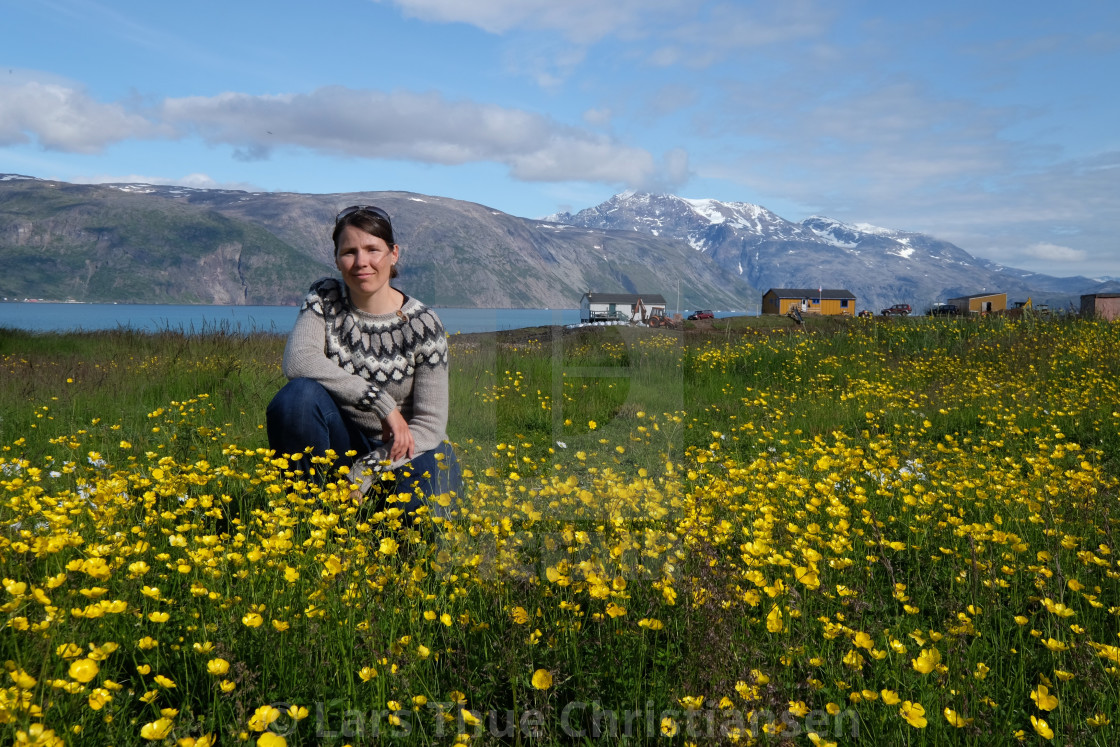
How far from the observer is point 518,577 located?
98.0 inches

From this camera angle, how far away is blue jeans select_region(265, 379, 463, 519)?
136 inches

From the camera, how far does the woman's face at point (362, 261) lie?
3568 millimetres

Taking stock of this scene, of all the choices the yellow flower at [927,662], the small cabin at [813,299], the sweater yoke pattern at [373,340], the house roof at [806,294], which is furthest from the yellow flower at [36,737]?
the house roof at [806,294]

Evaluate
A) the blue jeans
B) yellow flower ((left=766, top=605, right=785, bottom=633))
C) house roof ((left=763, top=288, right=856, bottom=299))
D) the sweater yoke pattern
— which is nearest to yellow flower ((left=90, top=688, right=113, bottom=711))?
the blue jeans

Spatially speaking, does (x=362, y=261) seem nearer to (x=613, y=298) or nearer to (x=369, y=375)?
(x=369, y=375)

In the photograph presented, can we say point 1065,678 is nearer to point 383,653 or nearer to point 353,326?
point 383,653

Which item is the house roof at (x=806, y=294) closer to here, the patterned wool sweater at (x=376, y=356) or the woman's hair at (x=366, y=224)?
the patterned wool sweater at (x=376, y=356)

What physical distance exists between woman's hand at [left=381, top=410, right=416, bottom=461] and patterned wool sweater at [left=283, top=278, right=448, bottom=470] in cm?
5

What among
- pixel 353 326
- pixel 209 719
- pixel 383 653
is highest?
pixel 353 326

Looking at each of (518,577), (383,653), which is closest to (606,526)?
(518,577)

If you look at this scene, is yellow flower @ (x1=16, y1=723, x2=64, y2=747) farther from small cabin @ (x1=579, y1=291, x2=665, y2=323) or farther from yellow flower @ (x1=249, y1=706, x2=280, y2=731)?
small cabin @ (x1=579, y1=291, x2=665, y2=323)

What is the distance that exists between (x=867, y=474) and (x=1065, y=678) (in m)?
2.43

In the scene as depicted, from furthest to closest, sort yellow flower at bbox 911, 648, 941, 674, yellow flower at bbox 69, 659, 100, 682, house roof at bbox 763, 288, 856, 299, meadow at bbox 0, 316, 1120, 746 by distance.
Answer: house roof at bbox 763, 288, 856, 299 < yellow flower at bbox 911, 648, 941, 674 < meadow at bbox 0, 316, 1120, 746 < yellow flower at bbox 69, 659, 100, 682

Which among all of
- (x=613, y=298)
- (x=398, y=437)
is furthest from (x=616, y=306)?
(x=398, y=437)
